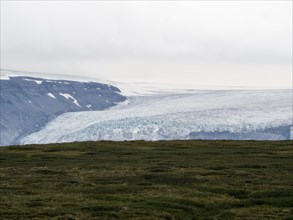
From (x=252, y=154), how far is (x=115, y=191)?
89.8ft

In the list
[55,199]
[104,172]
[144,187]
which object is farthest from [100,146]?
[55,199]

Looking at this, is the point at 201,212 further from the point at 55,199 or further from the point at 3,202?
the point at 3,202

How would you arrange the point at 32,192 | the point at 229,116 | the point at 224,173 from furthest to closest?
the point at 229,116 < the point at 224,173 < the point at 32,192

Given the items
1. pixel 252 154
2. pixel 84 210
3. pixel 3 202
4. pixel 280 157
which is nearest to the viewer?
pixel 84 210

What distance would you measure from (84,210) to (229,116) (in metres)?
175

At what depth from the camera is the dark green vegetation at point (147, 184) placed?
967 inches

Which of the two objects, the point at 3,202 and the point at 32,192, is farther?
the point at 32,192

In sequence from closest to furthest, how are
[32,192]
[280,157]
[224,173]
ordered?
[32,192] → [224,173] → [280,157]

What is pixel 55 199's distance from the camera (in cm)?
2767

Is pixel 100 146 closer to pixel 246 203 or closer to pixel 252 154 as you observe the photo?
pixel 252 154

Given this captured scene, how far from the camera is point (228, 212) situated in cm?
2470

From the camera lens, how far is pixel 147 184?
34.2 metres

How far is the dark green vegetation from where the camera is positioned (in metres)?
24.6

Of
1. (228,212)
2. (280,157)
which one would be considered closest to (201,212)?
(228,212)
